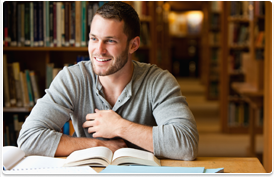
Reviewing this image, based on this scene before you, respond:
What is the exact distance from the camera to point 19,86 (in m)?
2.19

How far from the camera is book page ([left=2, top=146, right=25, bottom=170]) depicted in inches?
44.5

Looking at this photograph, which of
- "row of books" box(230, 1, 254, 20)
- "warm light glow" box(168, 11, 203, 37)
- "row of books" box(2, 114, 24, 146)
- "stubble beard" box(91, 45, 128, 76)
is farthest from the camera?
"warm light glow" box(168, 11, 203, 37)

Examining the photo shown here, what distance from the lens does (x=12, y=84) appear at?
2.19 metres

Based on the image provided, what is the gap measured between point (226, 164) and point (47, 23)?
148cm

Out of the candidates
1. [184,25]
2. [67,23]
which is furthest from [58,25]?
[184,25]

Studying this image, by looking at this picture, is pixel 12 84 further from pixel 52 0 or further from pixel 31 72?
pixel 52 0

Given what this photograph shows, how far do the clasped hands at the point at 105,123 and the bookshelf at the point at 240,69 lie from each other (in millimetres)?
1999

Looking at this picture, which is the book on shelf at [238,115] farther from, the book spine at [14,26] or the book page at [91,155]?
the book page at [91,155]

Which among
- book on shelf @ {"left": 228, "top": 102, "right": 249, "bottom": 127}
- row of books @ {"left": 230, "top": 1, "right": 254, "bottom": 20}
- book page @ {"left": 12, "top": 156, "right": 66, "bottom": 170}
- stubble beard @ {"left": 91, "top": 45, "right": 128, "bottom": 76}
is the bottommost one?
book on shelf @ {"left": 228, "top": 102, "right": 249, "bottom": 127}

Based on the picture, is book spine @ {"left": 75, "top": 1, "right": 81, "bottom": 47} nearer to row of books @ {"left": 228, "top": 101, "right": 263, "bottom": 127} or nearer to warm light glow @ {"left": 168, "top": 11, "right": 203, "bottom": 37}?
row of books @ {"left": 228, "top": 101, "right": 263, "bottom": 127}

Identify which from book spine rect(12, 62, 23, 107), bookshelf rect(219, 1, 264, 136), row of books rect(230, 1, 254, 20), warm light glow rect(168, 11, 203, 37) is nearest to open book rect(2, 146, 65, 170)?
book spine rect(12, 62, 23, 107)

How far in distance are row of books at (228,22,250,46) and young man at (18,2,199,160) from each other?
3419mm

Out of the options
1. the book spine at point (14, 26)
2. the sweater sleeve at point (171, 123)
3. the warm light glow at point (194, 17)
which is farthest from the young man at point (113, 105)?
the warm light glow at point (194, 17)

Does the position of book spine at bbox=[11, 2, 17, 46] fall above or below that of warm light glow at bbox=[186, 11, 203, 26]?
below
